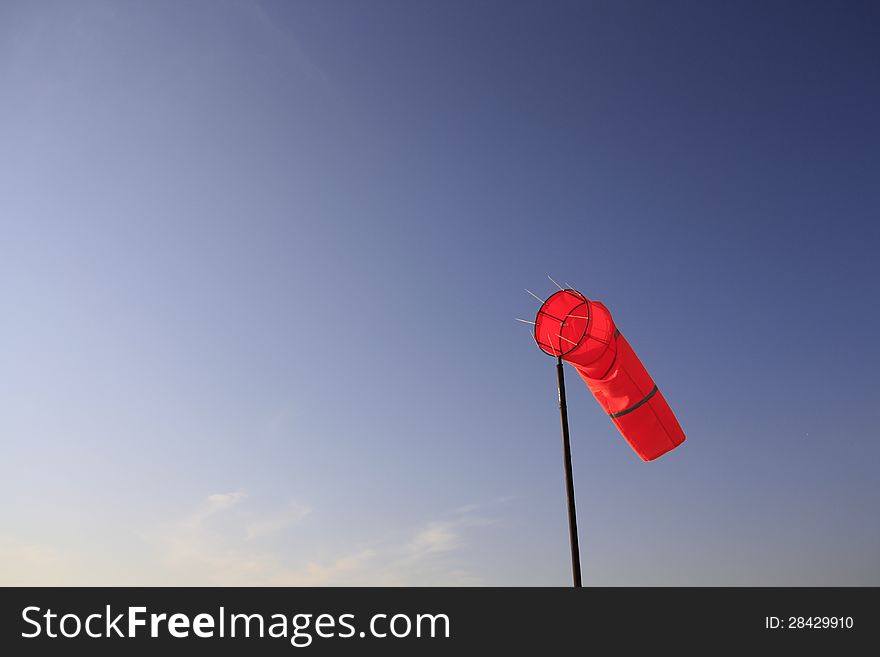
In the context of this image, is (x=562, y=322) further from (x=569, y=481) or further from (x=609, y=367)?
(x=569, y=481)

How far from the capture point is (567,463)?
25.2ft

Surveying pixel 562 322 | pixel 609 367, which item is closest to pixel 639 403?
pixel 609 367

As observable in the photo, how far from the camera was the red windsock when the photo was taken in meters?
8.35

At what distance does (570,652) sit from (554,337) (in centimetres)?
418

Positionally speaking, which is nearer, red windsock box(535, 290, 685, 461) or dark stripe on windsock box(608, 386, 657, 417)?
red windsock box(535, 290, 685, 461)

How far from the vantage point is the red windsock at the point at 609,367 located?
27.4 ft

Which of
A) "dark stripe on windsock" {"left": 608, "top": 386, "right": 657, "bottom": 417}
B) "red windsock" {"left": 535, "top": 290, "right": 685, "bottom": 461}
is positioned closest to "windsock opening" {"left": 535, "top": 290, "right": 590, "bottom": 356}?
"red windsock" {"left": 535, "top": 290, "right": 685, "bottom": 461}

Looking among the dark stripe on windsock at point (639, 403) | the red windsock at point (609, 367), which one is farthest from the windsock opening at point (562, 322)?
the dark stripe on windsock at point (639, 403)

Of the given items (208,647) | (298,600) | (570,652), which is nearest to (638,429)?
(570,652)

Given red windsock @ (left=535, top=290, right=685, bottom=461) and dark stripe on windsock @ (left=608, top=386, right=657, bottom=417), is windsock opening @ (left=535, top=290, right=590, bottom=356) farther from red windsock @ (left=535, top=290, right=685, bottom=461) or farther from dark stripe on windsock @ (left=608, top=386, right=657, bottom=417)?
dark stripe on windsock @ (left=608, top=386, right=657, bottom=417)

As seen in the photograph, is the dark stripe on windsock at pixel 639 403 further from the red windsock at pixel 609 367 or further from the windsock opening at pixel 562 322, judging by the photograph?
the windsock opening at pixel 562 322

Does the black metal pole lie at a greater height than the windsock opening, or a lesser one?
lesser

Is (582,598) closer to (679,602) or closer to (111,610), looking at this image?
(679,602)

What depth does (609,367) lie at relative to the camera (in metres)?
8.48
